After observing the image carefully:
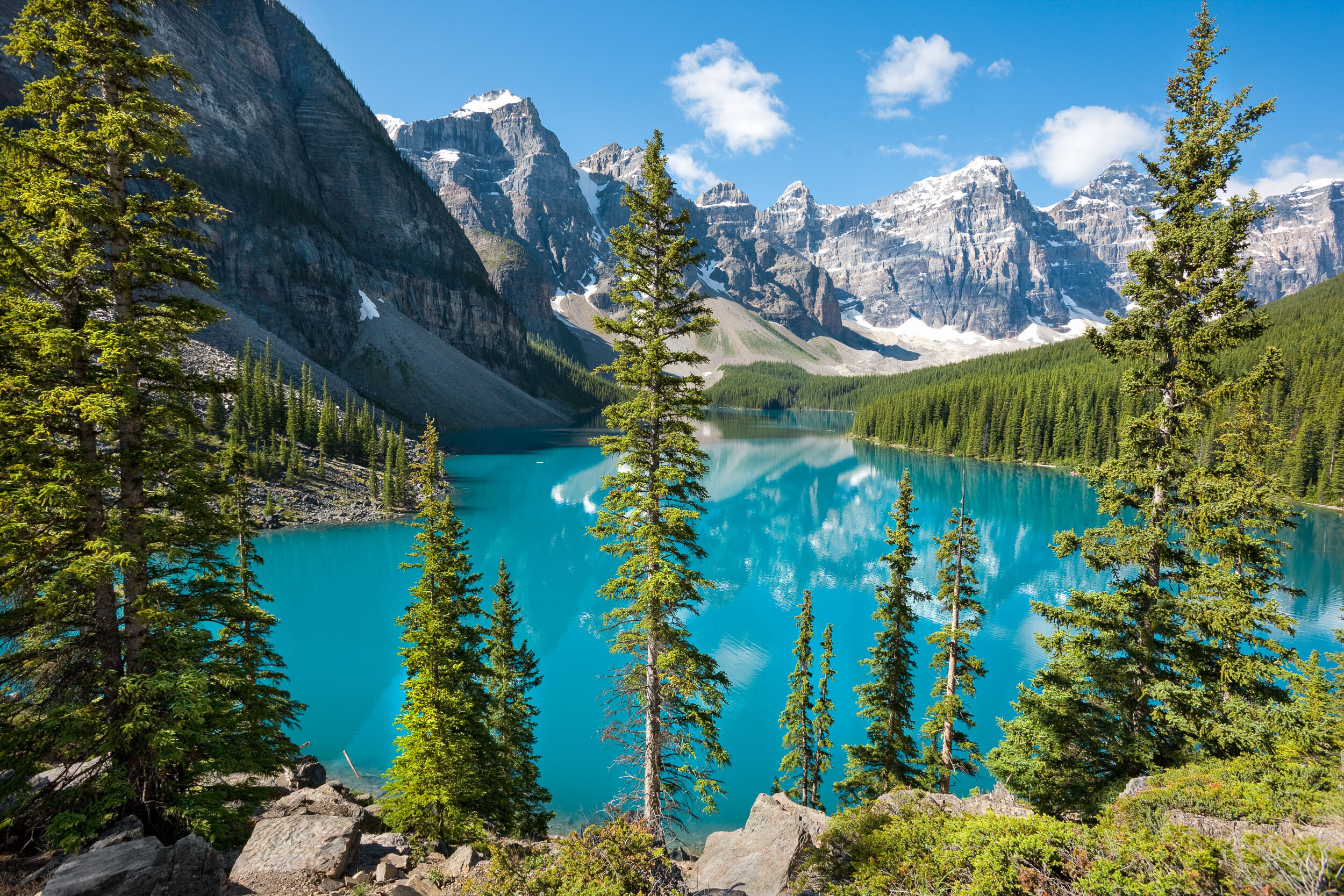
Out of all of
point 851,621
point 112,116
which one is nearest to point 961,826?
point 112,116

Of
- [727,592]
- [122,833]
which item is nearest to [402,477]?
[727,592]

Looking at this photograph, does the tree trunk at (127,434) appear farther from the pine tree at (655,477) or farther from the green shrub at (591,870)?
the pine tree at (655,477)

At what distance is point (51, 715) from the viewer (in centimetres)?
775

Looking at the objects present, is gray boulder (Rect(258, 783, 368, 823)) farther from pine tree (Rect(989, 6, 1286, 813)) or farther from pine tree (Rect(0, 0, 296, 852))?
pine tree (Rect(989, 6, 1286, 813))

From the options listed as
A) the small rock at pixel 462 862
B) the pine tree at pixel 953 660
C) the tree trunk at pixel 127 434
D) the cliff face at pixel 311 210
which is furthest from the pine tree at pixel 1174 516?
the cliff face at pixel 311 210

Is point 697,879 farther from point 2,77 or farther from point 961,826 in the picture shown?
point 2,77

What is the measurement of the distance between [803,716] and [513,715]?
360 inches

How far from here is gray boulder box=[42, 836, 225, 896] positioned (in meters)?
6.45

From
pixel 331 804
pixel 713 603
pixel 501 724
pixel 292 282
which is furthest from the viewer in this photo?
pixel 292 282

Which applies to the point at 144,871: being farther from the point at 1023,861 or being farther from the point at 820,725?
the point at 820,725

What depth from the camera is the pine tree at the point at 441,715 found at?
41.3 ft

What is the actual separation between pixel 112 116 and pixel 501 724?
54.6 feet

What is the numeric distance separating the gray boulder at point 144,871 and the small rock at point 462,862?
12.7 feet

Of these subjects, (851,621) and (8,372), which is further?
(851,621)
